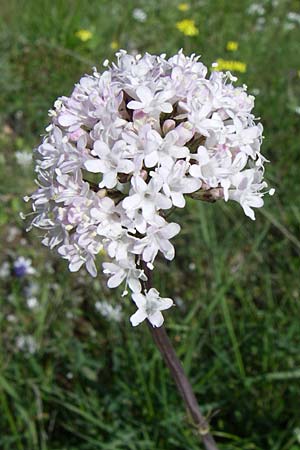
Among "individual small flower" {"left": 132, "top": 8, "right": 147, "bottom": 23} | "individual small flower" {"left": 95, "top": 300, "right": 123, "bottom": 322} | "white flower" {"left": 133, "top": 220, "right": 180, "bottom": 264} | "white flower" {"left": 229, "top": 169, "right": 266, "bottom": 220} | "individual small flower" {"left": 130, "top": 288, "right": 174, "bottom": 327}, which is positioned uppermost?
"white flower" {"left": 229, "top": 169, "right": 266, "bottom": 220}

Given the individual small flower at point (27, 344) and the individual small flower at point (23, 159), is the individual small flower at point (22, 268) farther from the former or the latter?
the individual small flower at point (23, 159)

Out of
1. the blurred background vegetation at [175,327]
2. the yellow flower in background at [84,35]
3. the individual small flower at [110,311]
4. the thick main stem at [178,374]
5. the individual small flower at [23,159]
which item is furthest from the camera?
the yellow flower in background at [84,35]

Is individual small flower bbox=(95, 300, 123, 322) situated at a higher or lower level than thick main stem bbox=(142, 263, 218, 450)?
lower


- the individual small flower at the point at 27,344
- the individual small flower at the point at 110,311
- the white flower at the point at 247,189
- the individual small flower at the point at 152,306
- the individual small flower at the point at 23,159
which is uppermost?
the white flower at the point at 247,189

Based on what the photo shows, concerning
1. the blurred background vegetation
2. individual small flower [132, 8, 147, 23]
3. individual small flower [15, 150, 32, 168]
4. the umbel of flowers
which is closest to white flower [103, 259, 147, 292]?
the umbel of flowers

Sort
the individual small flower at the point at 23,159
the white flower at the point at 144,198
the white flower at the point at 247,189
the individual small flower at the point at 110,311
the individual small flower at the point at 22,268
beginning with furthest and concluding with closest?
the individual small flower at the point at 23,159 → the individual small flower at the point at 22,268 → the individual small flower at the point at 110,311 → the white flower at the point at 247,189 → the white flower at the point at 144,198

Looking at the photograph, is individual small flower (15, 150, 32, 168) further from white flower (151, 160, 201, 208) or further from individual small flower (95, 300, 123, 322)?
white flower (151, 160, 201, 208)

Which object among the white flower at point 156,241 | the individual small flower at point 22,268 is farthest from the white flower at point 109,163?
the individual small flower at point 22,268
